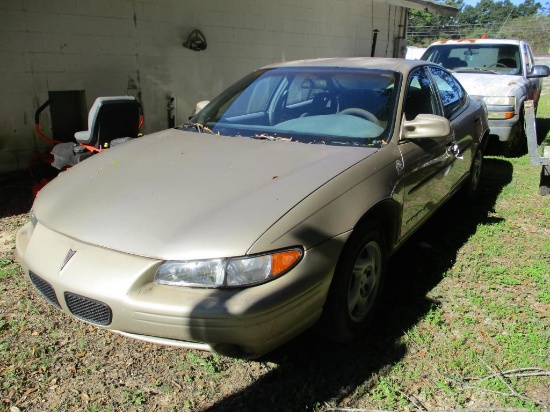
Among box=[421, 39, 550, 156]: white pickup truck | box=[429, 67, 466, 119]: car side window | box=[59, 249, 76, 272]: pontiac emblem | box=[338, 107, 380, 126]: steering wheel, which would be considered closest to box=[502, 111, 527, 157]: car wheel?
box=[421, 39, 550, 156]: white pickup truck

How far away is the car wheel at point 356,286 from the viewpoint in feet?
8.41

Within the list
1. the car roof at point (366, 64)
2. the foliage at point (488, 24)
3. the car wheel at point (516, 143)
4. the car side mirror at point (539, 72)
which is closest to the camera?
the car roof at point (366, 64)

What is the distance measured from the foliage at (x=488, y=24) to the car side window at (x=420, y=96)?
13.5 metres

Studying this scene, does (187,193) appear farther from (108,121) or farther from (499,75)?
(499,75)

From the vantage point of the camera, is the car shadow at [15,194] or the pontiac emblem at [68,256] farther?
the car shadow at [15,194]

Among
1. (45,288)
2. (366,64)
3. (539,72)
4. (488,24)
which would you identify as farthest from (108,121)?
(488,24)

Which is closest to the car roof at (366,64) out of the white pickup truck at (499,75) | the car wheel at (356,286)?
the car wheel at (356,286)

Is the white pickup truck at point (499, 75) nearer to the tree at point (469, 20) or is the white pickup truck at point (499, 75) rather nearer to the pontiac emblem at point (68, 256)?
the pontiac emblem at point (68, 256)

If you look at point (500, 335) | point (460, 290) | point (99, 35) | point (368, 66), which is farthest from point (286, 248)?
point (99, 35)

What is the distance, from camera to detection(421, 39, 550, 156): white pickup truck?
7355 millimetres

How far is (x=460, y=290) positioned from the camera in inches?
140

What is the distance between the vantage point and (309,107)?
3.66 meters

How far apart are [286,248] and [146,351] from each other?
118 cm

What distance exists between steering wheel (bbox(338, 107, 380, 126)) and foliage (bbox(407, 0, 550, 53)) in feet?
47.1
